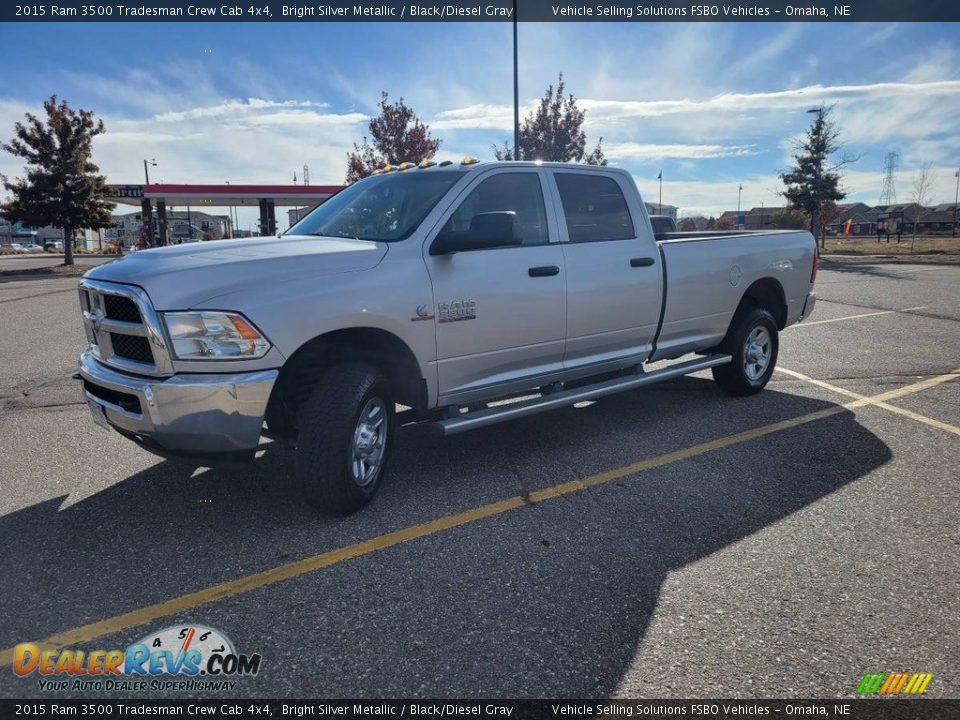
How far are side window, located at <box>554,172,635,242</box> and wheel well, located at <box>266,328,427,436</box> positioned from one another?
1699 millimetres

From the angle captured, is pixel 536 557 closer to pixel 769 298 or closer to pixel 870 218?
pixel 769 298

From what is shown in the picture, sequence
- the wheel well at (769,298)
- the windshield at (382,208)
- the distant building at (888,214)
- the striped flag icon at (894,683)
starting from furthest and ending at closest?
the distant building at (888,214) < the wheel well at (769,298) < the windshield at (382,208) < the striped flag icon at (894,683)

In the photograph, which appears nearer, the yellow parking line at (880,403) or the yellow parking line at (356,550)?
the yellow parking line at (356,550)

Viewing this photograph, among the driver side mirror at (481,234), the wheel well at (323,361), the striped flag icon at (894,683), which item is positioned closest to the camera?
the striped flag icon at (894,683)

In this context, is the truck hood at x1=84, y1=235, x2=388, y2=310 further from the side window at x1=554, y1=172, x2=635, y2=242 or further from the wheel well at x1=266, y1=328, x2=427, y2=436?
the side window at x1=554, y1=172, x2=635, y2=242

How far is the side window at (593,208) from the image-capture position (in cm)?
498

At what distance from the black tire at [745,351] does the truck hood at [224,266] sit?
376cm

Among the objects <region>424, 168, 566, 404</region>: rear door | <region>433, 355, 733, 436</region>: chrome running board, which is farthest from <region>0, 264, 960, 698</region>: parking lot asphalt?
<region>424, 168, 566, 404</region>: rear door

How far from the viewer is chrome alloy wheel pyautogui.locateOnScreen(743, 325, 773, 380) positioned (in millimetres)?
6362

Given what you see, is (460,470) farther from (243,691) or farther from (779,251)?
(779,251)

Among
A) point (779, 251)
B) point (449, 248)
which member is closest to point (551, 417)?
point (449, 248)

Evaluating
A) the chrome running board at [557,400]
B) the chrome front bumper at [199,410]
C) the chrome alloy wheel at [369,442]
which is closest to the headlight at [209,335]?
the chrome front bumper at [199,410]

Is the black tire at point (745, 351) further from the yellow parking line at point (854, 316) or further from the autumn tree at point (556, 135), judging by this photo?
the autumn tree at point (556, 135)

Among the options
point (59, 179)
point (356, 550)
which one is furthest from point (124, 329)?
point (59, 179)
